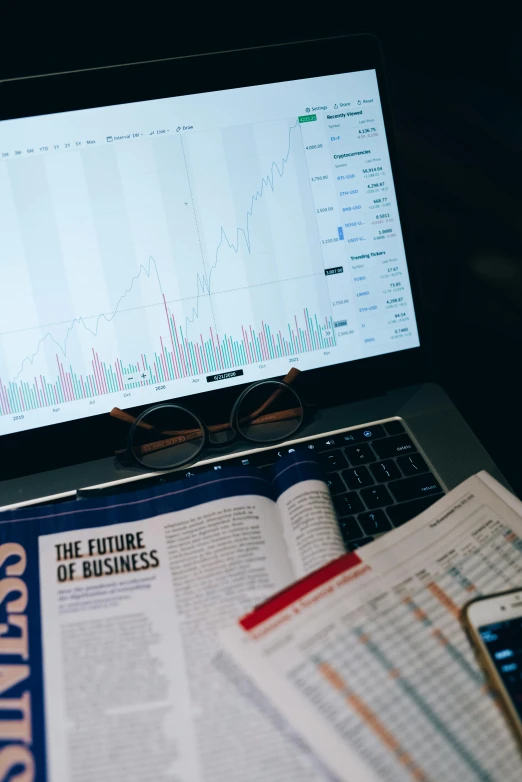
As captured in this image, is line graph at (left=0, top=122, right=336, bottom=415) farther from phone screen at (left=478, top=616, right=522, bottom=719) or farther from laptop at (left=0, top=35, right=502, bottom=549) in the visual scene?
phone screen at (left=478, top=616, right=522, bottom=719)

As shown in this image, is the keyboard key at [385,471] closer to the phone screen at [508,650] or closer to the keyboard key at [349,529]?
the keyboard key at [349,529]

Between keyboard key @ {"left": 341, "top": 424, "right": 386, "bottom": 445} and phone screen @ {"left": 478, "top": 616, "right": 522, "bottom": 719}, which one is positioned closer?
phone screen @ {"left": 478, "top": 616, "right": 522, "bottom": 719}

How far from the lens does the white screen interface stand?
2.18ft

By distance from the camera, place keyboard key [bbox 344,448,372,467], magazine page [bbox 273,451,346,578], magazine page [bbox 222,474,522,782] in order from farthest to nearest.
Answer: keyboard key [bbox 344,448,372,467] < magazine page [bbox 273,451,346,578] < magazine page [bbox 222,474,522,782]

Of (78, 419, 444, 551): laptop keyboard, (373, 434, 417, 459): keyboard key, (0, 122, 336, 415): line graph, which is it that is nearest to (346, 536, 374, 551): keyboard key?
(78, 419, 444, 551): laptop keyboard

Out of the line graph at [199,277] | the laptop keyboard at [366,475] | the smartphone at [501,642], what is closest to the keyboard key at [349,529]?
the laptop keyboard at [366,475]

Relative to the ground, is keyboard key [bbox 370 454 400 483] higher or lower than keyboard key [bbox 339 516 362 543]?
higher

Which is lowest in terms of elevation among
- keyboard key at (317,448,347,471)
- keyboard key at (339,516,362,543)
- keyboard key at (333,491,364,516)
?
keyboard key at (339,516,362,543)

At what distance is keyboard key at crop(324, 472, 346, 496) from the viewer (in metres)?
0.66

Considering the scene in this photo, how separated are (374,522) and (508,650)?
6.3 inches

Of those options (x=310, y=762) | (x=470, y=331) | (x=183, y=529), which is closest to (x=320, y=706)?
(x=310, y=762)

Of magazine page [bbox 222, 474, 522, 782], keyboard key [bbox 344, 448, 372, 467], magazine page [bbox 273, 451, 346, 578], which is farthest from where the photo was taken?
keyboard key [bbox 344, 448, 372, 467]

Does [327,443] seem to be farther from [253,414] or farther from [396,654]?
[396,654]

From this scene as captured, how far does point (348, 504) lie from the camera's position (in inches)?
25.6
